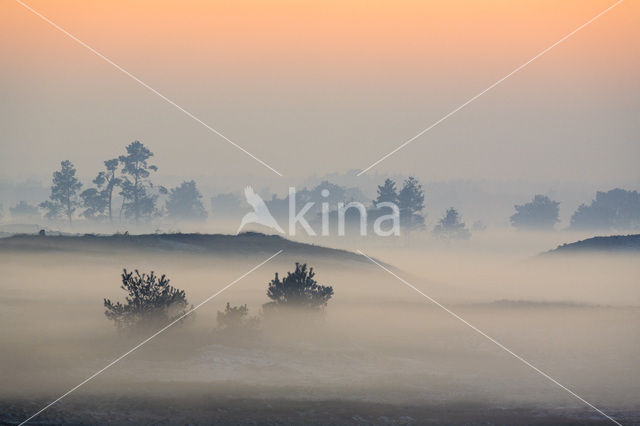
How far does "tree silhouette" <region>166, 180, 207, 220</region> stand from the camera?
534 ft

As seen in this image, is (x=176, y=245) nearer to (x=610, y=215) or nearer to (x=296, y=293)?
(x=296, y=293)

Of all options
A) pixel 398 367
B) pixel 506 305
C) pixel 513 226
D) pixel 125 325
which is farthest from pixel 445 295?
pixel 513 226

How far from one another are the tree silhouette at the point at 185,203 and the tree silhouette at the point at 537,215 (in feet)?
258

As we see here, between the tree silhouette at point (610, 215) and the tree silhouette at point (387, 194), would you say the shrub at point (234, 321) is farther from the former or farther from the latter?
the tree silhouette at point (610, 215)

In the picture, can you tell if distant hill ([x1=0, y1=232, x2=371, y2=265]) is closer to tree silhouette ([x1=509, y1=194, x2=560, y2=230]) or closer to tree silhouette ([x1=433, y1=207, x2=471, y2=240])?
tree silhouette ([x1=433, y1=207, x2=471, y2=240])

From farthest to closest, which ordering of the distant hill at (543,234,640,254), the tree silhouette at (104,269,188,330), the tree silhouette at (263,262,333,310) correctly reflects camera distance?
the distant hill at (543,234,640,254)
the tree silhouette at (263,262,333,310)
the tree silhouette at (104,269,188,330)

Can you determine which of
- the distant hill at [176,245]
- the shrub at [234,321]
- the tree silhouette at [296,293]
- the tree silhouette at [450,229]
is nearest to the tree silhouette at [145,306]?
the shrub at [234,321]

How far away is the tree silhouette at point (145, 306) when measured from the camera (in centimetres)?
3800

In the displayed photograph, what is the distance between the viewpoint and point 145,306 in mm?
38750

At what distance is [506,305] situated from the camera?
180 feet

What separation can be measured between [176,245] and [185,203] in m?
93.6

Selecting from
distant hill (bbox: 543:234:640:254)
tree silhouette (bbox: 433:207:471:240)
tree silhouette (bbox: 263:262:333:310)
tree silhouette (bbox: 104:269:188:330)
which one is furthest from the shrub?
tree silhouette (bbox: 433:207:471:240)

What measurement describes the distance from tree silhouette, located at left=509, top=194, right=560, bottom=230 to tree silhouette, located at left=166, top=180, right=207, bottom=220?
258 feet

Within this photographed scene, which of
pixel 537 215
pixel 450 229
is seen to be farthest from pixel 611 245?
pixel 537 215
